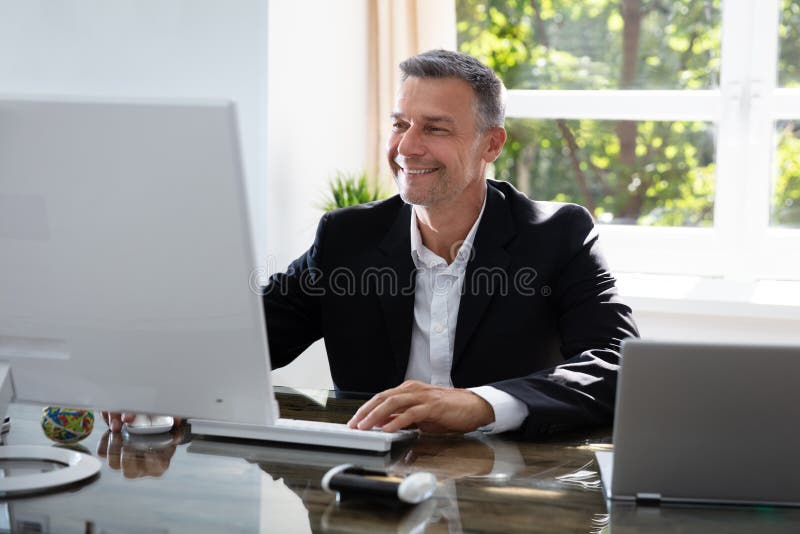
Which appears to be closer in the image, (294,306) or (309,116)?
(294,306)

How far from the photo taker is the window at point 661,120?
11.3 ft

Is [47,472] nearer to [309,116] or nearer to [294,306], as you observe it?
[294,306]

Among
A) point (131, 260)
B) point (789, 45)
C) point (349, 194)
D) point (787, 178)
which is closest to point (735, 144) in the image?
point (787, 178)

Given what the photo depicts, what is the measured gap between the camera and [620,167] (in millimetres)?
3688

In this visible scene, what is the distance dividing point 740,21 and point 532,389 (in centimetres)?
231

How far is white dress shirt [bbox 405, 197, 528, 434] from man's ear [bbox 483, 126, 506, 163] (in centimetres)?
18

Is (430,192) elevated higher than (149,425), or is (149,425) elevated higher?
(430,192)

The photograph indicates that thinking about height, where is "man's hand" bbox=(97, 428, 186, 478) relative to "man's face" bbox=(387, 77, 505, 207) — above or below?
below

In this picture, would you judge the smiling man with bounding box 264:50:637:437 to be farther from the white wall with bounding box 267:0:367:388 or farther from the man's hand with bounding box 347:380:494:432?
the white wall with bounding box 267:0:367:388

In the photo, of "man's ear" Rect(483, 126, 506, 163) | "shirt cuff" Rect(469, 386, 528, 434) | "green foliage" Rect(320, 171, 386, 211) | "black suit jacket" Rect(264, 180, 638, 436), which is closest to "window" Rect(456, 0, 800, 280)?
"green foliage" Rect(320, 171, 386, 211)

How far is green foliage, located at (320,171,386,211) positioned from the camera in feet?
10.7

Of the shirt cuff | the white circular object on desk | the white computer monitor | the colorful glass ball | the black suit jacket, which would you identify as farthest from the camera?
the black suit jacket

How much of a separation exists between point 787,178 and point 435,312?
192 centimetres

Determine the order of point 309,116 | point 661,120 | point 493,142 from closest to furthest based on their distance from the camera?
1. point 493,142
2. point 309,116
3. point 661,120
